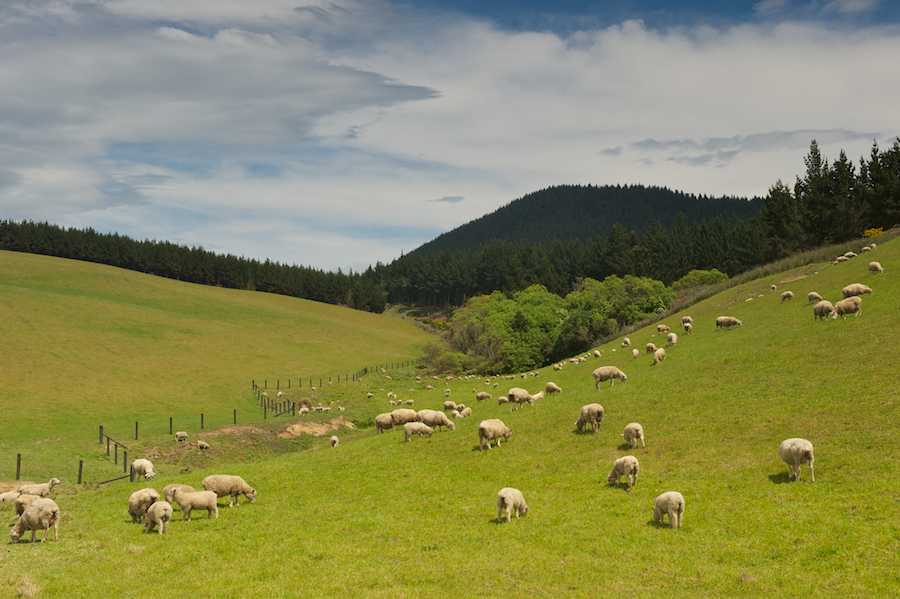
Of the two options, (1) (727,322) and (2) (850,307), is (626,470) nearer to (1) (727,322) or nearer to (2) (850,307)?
(2) (850,307)

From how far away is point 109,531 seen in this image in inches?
714

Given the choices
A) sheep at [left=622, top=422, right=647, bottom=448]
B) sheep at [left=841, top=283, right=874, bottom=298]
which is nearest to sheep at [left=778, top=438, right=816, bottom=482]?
sheep at [left=622, top=422, right=647, bottom=448]

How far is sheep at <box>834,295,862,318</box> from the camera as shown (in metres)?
32.7

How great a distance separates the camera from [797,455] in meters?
16.8

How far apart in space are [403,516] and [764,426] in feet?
49.6

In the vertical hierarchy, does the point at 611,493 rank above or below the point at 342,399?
above

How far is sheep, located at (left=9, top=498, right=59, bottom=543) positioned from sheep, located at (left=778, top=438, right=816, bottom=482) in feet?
78.3

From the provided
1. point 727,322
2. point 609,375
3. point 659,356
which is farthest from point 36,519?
point 727,322

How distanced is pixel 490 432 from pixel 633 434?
6.93m

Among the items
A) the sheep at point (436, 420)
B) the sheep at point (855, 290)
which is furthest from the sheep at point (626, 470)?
the sheep at point (855, 290)

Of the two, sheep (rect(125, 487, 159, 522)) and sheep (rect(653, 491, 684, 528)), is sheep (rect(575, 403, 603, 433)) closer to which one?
sheep (rect(653, 491, 684, 528))

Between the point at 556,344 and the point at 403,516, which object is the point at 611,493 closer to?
the point at 403,516

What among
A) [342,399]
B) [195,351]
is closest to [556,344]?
[342,399]

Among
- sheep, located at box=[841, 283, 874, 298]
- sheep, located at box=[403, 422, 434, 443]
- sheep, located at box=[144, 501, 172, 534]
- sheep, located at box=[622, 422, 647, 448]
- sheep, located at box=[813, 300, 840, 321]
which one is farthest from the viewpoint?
sheep, located at box=[841, 283, 874, 298]
